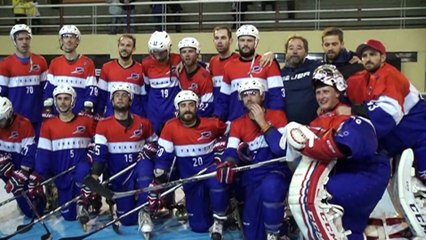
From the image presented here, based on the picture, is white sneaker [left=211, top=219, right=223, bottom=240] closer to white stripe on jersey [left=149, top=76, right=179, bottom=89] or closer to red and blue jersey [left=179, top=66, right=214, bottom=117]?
red and blue jersey [left=179, top=66, right=214, bottom=117]

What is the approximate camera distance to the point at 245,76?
4324 mm

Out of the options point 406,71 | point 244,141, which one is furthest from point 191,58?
point 406,71

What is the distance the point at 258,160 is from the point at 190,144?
634 mm

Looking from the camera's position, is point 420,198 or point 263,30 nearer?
point 420,198

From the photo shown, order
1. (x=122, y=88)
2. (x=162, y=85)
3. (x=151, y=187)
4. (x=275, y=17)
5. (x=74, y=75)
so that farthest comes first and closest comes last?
1. (x=275, y=17)
2. (x=74, y=75)
3. (x=162, y=85)
4. (x=122, y=88)
5. (x=151, y=187)

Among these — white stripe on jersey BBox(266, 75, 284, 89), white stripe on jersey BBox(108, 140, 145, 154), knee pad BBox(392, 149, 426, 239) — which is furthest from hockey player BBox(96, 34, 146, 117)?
knee pad BBox(392, 149, 426, 239)

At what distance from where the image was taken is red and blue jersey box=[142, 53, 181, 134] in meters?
4.82

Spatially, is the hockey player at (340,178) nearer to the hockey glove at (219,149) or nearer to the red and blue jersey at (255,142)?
the red and blue jersey at (255,142)

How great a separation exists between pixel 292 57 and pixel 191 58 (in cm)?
91

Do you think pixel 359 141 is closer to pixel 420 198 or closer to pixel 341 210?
pixel 341 210

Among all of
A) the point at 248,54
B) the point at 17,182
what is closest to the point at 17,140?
the point at 17,182

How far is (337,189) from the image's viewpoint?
2996mm

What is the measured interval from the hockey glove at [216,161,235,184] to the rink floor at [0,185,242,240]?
59 centimetres

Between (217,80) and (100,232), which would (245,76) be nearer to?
(217,80)
